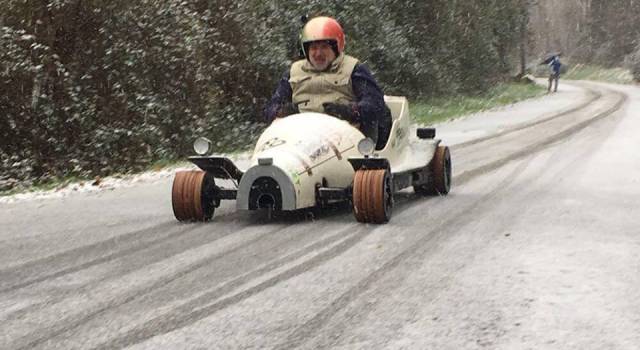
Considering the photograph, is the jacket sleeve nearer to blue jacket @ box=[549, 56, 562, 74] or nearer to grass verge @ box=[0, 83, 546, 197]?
grass verge @ box=[0, 83, 546, 197]

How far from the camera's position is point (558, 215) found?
7.00m

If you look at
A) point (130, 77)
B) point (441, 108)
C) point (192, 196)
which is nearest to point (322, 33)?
point (192, 196)

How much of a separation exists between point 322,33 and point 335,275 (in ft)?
12.0

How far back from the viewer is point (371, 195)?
6531mm

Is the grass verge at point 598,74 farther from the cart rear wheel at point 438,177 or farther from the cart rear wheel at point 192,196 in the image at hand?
the cart rear wheel at point 192,196

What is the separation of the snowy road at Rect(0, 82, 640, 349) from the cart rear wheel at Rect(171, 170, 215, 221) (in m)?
0.16

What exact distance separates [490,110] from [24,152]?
734 inches

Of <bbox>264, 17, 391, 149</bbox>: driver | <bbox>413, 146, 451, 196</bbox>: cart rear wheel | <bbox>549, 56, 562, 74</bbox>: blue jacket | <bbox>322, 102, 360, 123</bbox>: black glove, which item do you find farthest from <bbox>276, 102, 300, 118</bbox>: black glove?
<bbox>549, 56, 562, 74</bbox>: blue jacket

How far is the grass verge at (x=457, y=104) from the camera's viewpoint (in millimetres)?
24345

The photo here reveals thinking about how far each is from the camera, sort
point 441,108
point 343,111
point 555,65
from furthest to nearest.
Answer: point 555,65 → point 441,108 → point 343,111

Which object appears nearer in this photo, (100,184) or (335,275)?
(335,275)

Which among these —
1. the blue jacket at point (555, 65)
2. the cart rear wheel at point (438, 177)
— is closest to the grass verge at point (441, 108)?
the blue jacket at point (555, 65)

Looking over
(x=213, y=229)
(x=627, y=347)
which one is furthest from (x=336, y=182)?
(x=627, y=347)

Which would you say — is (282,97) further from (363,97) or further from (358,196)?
(358,196)
